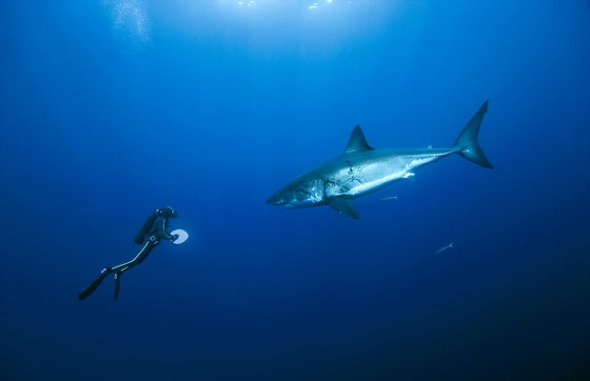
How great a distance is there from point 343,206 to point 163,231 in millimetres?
3931

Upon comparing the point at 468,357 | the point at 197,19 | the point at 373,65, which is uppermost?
the point at 373,65

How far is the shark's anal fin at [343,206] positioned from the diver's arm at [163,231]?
3379 mm

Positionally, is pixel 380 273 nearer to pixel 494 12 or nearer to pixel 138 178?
pixel 494 12

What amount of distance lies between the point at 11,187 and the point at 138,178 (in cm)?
1356

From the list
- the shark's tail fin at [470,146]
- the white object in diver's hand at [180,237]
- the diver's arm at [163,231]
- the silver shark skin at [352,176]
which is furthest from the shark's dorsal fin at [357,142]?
the diver's arm at [163,231]

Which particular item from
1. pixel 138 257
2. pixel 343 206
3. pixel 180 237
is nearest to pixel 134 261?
pixel 138 257

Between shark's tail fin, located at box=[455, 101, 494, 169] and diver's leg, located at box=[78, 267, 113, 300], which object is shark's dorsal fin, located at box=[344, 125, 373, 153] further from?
diver's leg, located at box=[78, 267, 113, 300]

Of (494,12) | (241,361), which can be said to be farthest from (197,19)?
(494,12)

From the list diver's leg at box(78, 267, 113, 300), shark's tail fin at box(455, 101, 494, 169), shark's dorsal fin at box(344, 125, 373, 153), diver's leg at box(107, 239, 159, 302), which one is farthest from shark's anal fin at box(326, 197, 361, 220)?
diver's leg at box(78, 267, 113, 300)

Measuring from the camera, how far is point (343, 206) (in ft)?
13.8

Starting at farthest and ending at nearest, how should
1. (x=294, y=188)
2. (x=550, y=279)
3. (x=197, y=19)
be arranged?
1. (x=197, y=19)
2. (x=550, y=279)
3. (x=294, y=188)

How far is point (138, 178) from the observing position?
3819 centimetres

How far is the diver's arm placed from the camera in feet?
16.4

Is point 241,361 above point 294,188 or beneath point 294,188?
beneath
